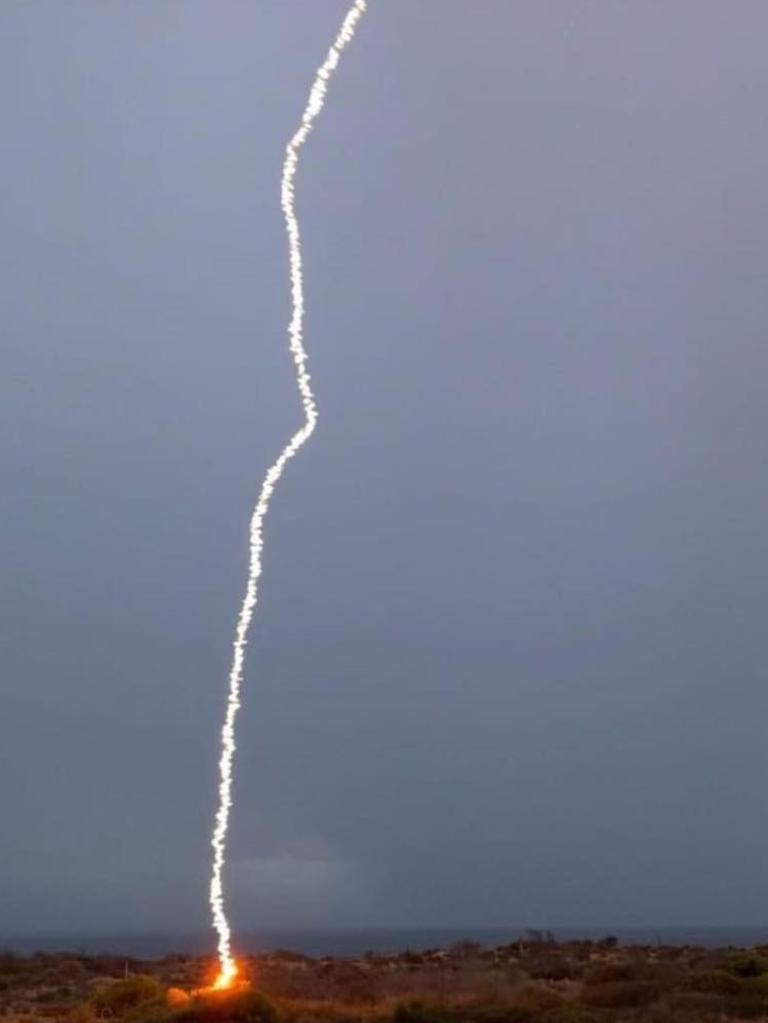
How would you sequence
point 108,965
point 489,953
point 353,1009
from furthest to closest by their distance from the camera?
point 489,953, point 108,965, point 353,1009

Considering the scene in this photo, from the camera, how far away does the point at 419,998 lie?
120ft

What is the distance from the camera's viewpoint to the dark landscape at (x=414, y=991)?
32.7 metres

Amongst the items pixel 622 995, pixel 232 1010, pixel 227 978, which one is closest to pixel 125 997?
pixel 227 978

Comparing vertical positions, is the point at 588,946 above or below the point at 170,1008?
above

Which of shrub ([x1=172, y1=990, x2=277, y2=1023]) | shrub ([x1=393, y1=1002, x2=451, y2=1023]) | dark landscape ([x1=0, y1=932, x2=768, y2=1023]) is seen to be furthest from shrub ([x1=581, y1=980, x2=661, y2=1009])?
shrub ([x1=172, y1=990, x2=277, y2=1023])

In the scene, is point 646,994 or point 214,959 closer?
point 646,994

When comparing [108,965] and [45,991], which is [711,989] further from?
[108,965]

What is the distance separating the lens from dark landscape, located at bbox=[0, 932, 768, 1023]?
3269 centimetres

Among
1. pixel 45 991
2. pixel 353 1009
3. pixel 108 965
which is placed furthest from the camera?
pixel 108 965

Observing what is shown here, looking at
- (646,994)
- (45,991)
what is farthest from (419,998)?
(45,991)

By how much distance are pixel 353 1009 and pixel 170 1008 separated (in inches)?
142

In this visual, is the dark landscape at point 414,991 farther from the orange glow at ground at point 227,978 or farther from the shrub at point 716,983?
the orange glow at ground at point 227,978

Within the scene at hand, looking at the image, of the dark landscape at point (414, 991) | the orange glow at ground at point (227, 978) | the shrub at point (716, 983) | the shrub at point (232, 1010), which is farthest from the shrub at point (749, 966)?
the shrub at point (232, 1010)

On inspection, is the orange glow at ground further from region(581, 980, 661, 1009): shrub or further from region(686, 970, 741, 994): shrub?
region(686, 970, 741, 994): shrub
